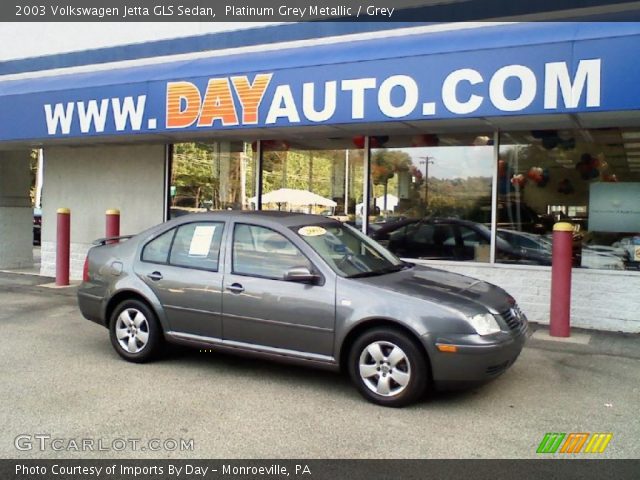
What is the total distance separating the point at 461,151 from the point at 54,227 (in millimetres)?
8275

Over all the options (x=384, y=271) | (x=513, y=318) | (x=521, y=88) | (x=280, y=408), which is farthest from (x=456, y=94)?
(x=280, y=408)

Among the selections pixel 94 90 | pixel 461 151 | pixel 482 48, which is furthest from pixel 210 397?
pixel 94 90

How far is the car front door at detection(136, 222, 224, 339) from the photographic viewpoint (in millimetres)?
5598

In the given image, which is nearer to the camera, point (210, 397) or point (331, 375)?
point (210, 397)

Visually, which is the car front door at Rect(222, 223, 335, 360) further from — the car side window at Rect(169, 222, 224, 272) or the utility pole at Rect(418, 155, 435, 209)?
the utility pole at Rect(418, 155, 435, 209)

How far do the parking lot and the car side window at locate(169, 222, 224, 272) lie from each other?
105 centimetres

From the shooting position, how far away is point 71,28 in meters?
11.7

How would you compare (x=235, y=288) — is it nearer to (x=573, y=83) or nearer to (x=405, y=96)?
(x=405, y=96)

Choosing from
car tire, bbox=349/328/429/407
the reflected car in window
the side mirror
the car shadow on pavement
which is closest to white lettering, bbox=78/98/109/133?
the car shadow on pavement

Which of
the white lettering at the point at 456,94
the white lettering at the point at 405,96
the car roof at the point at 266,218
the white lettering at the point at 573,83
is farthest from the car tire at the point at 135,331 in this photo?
the white lettering at the point at 573,83

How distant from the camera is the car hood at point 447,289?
15.9 feet

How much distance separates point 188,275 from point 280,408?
5.47 feet

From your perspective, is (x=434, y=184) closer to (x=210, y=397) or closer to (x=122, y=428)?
(x=210, y=397)

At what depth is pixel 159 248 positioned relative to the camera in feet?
20.0
